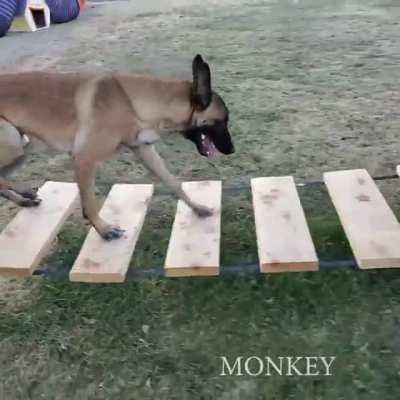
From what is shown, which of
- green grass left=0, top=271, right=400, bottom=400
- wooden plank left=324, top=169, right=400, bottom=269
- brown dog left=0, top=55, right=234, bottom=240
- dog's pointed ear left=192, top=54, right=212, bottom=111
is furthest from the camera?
brown dog left=0, top=55, right=234, bottom=240

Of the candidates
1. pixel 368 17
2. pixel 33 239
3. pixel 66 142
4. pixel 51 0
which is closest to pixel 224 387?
pixel 33 239

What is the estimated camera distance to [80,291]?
80.9 inches

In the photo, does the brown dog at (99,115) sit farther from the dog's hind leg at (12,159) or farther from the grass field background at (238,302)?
the grass field background at (238,302)

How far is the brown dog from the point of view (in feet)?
6.61

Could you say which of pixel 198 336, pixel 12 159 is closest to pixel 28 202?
pixel 12 159

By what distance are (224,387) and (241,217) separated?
1.00 meters

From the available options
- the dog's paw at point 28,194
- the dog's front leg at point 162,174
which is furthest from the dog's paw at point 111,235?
the dog's paw at point 28,194

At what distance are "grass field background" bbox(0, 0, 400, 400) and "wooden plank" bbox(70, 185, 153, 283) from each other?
0.45 feet

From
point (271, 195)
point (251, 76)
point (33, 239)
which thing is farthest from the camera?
point (251, 76)

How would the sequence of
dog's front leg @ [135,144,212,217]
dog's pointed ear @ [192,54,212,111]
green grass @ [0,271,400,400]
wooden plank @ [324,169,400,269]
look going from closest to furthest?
1. green grass @ [0,271,400,400]
2. wooden plank @ [324,169,400,269]
3. dog's pointed ear @ [192,54,212,111]
4. dog's front leg @ [135,144,212,217]

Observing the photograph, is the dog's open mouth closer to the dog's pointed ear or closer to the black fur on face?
the black fur on face

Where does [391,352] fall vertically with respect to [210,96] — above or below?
below

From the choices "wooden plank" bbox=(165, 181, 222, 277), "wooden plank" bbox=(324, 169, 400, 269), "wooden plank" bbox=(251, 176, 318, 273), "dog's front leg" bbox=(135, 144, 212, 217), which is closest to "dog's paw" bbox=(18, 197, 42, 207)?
"dog's front leg" bbox=(135, 144, 212, 217)

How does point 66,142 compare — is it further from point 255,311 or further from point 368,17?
point 368,17
